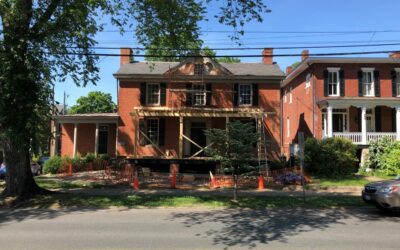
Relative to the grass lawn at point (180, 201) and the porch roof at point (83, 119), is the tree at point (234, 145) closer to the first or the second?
the grass lawn at point (180, 201)

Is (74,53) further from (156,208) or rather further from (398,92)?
(398,92)

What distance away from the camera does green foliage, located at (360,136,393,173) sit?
25406mm

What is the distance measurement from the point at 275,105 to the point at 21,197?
725 inches

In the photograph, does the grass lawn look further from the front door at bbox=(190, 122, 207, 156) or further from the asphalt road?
the front door at bbox=(190, 122, 207, 156)

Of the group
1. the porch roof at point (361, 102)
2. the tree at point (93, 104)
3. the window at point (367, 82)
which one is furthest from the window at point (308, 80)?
the tree at point (93, 104)

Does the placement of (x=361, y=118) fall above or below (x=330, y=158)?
above

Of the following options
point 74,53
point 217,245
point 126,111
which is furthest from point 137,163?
point 217,245

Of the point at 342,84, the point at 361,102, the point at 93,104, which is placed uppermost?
the point at 93,104

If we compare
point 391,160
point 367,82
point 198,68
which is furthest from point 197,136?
point 367,82

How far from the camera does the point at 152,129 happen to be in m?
28.6

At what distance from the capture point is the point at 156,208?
13.8 metres

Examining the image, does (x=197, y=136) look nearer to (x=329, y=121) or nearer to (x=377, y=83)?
(x=329, y=121)

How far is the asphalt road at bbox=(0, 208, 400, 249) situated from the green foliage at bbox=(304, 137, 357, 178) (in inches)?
355

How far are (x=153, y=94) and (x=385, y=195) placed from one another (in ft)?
63.4
